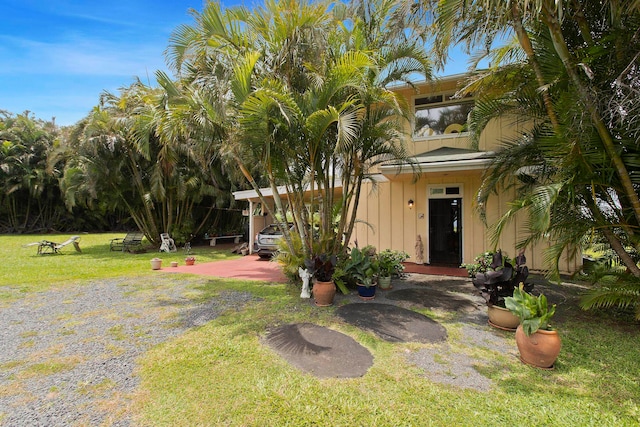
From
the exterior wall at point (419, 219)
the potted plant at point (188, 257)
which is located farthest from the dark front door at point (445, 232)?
the potted plant at point (188, 257)

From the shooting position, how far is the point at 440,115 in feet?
31.9

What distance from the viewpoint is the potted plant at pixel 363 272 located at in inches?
232

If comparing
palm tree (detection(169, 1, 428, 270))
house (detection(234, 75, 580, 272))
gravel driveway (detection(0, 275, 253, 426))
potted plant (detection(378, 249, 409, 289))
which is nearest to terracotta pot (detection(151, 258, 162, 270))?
gravel driveway (detection(0, 275, 253, 426))

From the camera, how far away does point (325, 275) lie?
5.53m

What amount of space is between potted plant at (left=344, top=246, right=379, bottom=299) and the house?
2.92 metres

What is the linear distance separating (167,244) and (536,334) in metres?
14.4

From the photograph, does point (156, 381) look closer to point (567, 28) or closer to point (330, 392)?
point (330, 392)

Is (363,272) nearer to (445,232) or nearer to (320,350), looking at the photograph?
(320,350)

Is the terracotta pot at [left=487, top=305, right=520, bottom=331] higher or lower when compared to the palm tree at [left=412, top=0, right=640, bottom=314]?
lower

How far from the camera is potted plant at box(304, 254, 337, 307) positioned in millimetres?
5406

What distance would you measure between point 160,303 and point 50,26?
722 cm

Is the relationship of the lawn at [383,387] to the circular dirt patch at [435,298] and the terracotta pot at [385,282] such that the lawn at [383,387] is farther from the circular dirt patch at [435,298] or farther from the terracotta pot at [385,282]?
the terracotta pot at [385,282]

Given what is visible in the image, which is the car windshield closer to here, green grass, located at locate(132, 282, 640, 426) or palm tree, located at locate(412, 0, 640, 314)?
green grass, located at locate(132, 282, 640, 426)

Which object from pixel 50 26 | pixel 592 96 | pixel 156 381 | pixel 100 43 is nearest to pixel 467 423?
pixel 156 381
